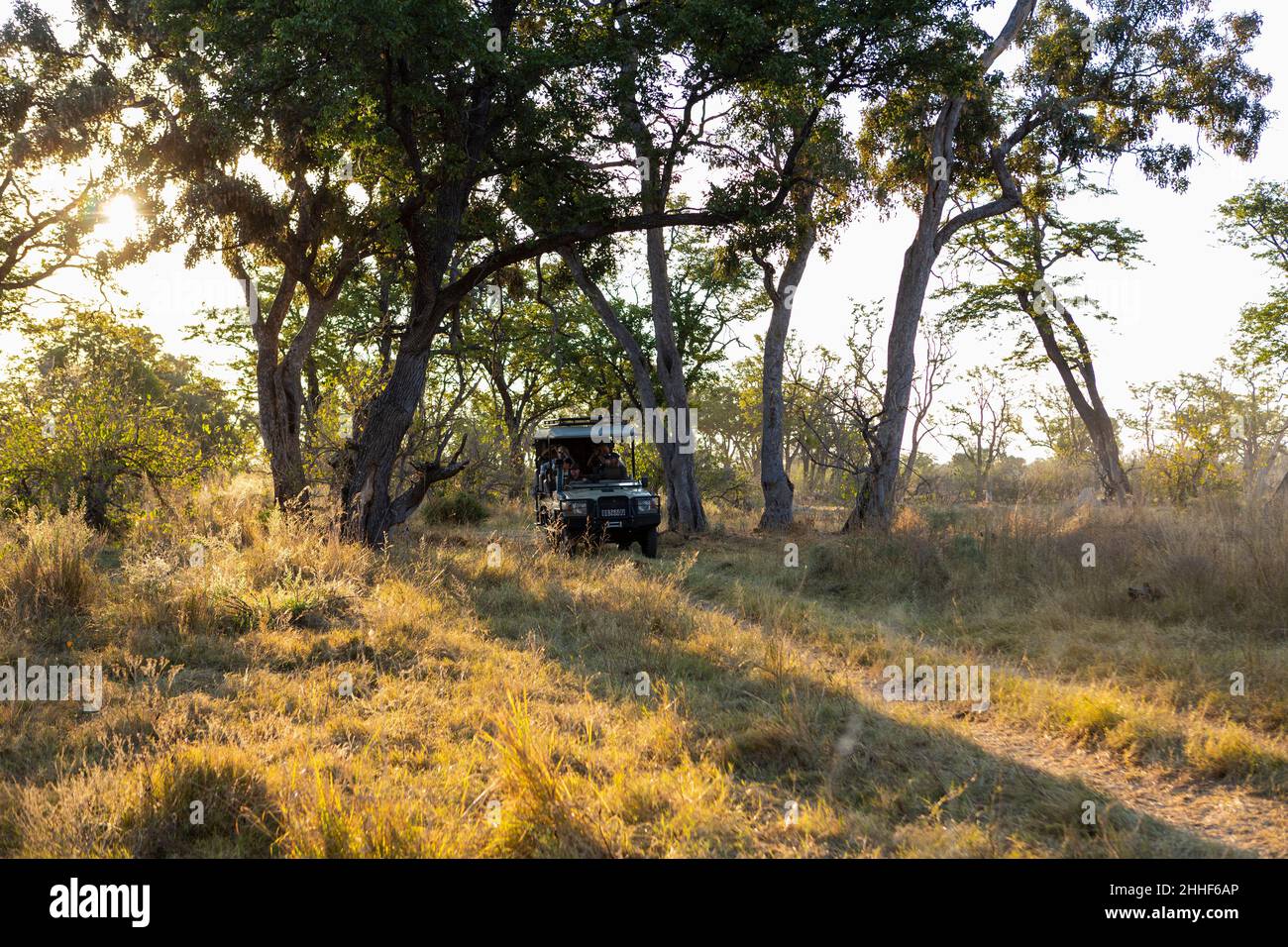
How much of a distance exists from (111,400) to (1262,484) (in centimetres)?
1690

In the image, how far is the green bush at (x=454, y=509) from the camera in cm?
2106

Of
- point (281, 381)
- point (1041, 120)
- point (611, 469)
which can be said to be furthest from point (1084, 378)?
point (281, 381)

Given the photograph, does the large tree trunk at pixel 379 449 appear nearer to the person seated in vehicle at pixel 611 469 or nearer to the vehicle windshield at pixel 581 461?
the vehicle windshield at pixel 581 461

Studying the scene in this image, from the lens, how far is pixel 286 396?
16234mm

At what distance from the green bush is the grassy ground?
10.2 meters

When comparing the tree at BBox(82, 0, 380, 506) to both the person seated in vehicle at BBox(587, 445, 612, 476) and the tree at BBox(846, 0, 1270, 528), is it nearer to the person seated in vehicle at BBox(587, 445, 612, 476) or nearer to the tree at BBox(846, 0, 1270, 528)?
the person seated in vehicle at BBox(587, 445, 612, 476)

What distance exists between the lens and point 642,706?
5.49 meters

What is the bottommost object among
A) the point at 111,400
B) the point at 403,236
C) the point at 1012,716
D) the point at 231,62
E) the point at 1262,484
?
the point at 1012,716

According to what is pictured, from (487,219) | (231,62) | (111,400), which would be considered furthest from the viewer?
(487,219)

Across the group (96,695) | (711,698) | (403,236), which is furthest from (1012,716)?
(403,236)

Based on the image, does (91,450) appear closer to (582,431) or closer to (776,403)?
(582,431)

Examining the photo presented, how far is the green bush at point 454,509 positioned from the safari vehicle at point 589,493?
6.14 meters

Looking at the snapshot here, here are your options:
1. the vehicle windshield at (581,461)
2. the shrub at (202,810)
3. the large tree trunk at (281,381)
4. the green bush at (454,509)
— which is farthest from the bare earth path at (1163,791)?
the green bush at (454,509)
